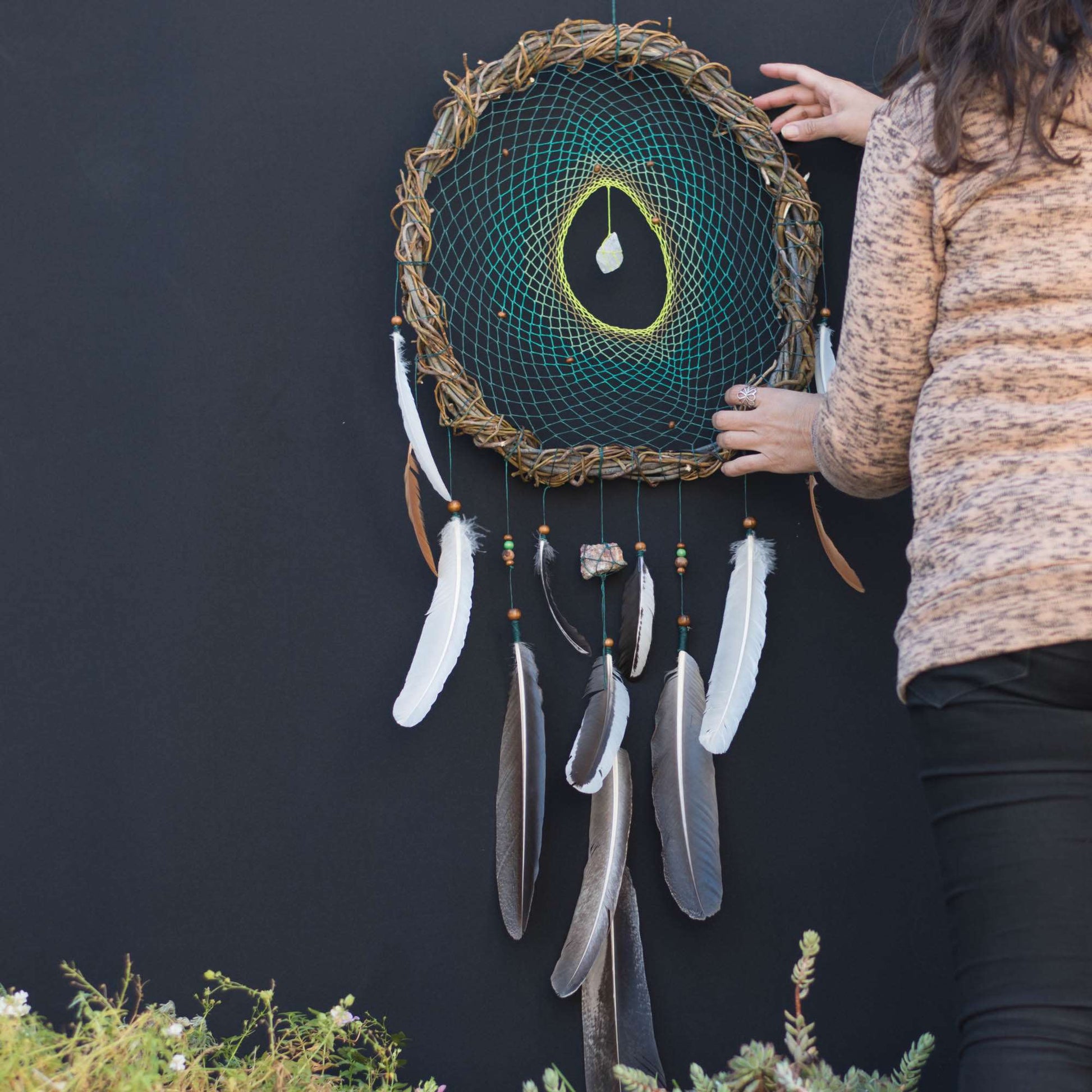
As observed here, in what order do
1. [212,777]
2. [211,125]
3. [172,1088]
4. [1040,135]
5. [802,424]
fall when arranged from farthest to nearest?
[211,125]
[212,777]
[802,424]
[172,1088]
[1040,135]

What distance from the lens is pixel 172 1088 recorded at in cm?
103

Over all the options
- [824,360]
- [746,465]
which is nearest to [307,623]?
[746,465]

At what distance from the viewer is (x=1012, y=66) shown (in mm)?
949

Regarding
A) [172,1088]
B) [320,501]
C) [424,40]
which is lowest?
[172,1088]

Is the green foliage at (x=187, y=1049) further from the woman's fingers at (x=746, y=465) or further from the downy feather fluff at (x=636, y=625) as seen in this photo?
the woman's fingers at (x=746, y=465)

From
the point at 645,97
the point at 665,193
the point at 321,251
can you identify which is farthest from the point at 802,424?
the point at 321,251

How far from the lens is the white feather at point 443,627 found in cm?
150

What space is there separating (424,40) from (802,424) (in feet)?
2.69

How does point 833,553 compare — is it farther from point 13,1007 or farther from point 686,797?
point 13,1007

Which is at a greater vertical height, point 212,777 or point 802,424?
point 802,424

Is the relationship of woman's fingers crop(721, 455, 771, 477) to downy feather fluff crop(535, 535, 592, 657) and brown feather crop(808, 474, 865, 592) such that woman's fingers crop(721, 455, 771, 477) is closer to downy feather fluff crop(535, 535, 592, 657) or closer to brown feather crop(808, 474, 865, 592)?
brown feather crop(808, 474, 865, 592)

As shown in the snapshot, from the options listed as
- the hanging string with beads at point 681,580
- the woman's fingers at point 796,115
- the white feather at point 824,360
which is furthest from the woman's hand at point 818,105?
the hanging string with beads at point 681,580

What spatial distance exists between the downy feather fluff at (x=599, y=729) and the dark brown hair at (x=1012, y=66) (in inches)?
32.0

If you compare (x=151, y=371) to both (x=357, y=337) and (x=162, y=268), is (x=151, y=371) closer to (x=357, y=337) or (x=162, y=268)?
(x=162, y=268)
